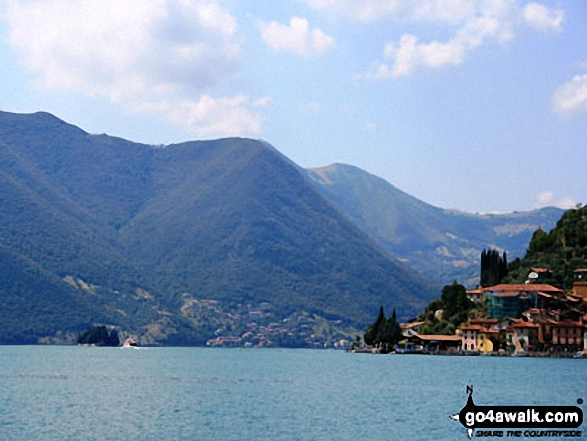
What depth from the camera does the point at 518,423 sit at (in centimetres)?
5444

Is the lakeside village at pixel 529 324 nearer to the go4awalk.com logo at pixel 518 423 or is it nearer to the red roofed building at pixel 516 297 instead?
the red roofed building at pixel 516 297

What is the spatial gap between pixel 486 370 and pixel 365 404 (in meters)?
53.3

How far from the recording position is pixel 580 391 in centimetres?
8550

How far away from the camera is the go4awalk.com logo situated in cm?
5353

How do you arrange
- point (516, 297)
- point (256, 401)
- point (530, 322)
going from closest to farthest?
point (256, 401) < point (530, 322) < point (516, 297)

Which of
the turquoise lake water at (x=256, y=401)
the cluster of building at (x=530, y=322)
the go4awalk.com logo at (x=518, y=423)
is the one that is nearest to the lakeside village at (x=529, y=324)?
the cluster of building at (x=530, y=322)

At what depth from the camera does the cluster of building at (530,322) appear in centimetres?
17838

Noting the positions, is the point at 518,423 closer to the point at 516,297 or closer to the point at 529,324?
the point at 529,324

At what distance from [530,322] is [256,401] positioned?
374 ft

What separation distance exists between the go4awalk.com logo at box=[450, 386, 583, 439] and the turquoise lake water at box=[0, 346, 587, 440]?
153 cm

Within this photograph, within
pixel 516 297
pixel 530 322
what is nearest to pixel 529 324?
pixel 530 322

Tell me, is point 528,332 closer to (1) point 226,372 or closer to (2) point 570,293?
(2) point 570,293

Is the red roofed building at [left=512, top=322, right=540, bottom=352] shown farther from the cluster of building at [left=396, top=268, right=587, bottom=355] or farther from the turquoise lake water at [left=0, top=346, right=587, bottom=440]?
the turquoise lake water at [left=0, top=346, right=587, bottom=440]

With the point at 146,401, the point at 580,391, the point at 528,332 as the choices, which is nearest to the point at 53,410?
the point at 146,401
